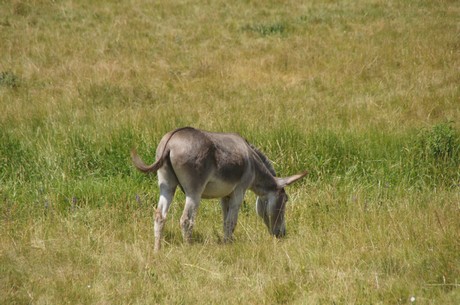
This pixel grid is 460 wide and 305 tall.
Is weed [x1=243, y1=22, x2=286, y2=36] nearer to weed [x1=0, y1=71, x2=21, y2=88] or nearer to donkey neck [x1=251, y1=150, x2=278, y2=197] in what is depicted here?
weed [x1=0, y1=71, x2=21, y2=88]

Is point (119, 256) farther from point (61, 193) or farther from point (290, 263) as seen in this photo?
point (61, 193)

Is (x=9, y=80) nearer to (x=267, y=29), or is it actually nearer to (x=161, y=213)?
(x=267, y=29)

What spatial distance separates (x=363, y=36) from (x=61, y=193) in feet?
35.1

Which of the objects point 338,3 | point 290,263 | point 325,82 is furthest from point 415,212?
point 338,3

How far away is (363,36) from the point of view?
56.6ft

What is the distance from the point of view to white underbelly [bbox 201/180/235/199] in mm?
7219

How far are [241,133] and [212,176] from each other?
3.81 m

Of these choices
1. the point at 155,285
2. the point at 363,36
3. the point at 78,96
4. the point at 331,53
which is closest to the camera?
the point at 155,285

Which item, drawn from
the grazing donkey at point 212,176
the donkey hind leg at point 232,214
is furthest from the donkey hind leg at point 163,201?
the donkey hind leg at point 232,214

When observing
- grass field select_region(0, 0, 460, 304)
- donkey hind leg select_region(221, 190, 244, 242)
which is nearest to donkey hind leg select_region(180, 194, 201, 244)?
grass field select_region(0, 0, 460, 304)

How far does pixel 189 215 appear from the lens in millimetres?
7055

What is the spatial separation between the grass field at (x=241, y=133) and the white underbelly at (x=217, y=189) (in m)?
0.51

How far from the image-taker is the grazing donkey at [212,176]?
22.7ft

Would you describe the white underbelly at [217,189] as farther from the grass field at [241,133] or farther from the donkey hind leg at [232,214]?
the grass field at [241,133]
